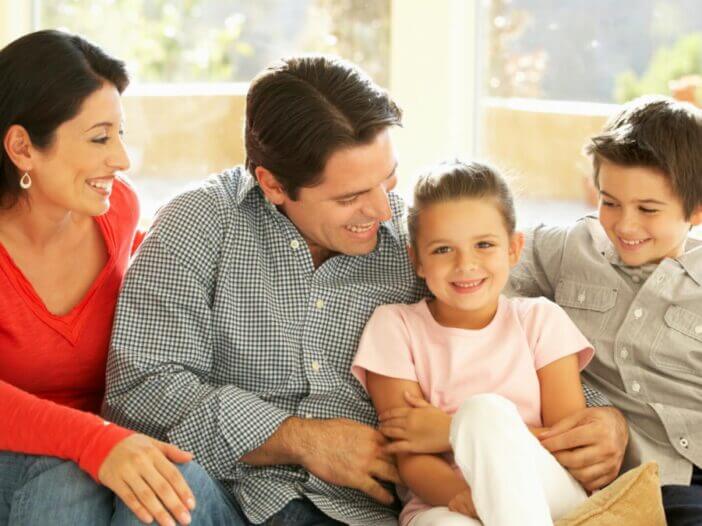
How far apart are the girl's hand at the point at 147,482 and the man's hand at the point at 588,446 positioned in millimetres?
645

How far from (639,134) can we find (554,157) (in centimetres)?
73

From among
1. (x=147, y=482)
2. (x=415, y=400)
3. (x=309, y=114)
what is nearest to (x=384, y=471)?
(x=415, y=400)

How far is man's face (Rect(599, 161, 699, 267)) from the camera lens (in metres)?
1.92

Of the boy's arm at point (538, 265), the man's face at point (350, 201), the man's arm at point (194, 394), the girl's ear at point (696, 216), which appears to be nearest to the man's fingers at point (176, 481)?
the man's arm at point (194, 394)

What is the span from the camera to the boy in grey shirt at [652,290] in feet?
6.28

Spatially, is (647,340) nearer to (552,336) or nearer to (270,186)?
(552,336)

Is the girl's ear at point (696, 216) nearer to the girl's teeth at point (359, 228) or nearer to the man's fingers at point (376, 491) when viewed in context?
the girl's teeth at point (359, 228)

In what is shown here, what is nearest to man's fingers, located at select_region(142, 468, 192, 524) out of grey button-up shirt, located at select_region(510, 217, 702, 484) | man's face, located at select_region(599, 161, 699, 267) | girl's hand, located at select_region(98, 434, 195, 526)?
girl's hand, located at select_region(98, 434, 195, 526)

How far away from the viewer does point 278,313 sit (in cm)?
195

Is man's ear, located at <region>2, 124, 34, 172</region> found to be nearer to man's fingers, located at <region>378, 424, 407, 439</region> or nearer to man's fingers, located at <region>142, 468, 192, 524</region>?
man's fingers, located at <region>142, 468, 192, 524</region>

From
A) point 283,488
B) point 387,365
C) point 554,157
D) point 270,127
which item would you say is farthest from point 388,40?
point 283,488

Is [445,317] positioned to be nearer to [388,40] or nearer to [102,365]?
[102,365]

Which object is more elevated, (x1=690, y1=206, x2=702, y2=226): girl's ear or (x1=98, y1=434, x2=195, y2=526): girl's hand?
(x1=690, y1=206, x2=702, y2=226): girl's ear

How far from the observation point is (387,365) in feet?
6.27
